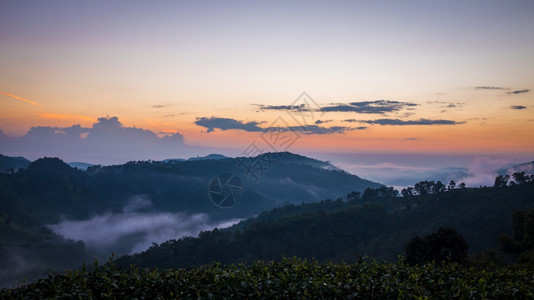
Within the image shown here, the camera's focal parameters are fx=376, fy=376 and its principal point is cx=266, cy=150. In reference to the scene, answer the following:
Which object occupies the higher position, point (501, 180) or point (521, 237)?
point (501, 180)

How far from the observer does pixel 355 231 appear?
114 m

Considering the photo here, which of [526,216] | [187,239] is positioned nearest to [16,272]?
[187,239]

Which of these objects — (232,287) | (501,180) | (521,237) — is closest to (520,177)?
(501,180)

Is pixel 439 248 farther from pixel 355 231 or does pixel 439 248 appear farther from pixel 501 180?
pixel 501 180

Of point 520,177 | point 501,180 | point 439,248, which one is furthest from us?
point 501,180

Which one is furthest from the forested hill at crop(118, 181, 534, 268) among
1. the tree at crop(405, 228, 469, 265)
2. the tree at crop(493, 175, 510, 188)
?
the tree at crop(405, 228, 469, 265)

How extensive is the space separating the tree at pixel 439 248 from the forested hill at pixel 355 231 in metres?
44.6

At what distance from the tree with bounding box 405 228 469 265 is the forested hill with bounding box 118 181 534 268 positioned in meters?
44.6

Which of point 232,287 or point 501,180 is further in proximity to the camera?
point 501,180

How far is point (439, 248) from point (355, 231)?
69556mm

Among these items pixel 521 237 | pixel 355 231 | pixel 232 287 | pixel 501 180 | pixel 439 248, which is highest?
pixel 232 287

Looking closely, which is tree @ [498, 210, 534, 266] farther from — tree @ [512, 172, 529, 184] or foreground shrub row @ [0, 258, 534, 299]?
tree @ [512, 172, 529, 184]

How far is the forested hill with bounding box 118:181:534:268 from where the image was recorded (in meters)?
96.1

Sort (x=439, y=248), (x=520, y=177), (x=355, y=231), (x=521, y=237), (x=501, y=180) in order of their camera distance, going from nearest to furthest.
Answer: (x=439, y=248), (x=521, y=237), (x=520, y=177), (x=501, y=180), (x=355, y=231)
